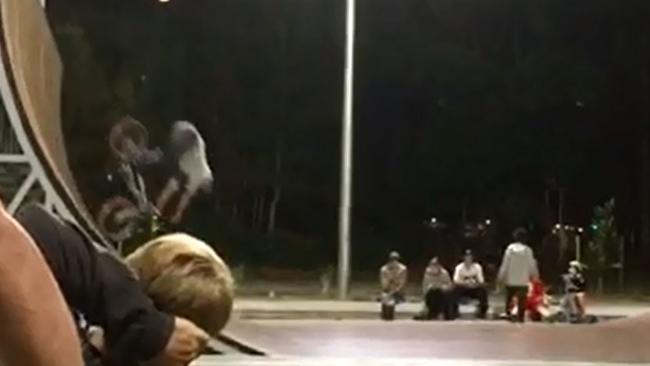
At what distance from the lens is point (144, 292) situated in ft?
5.91

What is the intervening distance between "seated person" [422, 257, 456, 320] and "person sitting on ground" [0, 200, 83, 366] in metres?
17.7

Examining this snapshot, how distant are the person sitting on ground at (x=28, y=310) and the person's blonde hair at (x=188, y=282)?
0.46 meters

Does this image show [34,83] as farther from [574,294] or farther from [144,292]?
[144,292]

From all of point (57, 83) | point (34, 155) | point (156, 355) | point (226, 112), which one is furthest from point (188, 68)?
point (156, 355)

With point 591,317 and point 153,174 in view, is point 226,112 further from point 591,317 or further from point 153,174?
point 153,174

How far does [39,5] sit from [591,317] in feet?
26.4

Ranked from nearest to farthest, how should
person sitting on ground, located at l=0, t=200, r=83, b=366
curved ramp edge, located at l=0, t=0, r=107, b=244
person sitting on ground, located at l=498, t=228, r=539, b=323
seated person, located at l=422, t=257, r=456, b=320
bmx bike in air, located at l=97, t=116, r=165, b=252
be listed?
person sitting on ground, located at l=0, t=200, r=83, b=366 < curved ramp edge, located at l=0, t=0, r=107, b=244 < bmx bike in air, located at l=97, t=116, r=165, b=252 < person sitting on ground, located at l=498, t=228, r=539, b=323 < seated person, located at l=422, t=257, r=456, b=320

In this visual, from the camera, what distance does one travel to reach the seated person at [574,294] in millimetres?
18422

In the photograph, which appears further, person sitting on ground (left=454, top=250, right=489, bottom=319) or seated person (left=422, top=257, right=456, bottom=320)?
person sitting on ground (left=454, top=250, right=489, bottom=319)

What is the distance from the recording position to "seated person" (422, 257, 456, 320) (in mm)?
18969

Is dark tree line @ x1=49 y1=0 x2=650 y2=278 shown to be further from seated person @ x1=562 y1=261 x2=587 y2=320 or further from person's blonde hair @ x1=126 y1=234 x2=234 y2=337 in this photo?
person's blonde hair @ x1=126 y1=234 x2=234 y2=337

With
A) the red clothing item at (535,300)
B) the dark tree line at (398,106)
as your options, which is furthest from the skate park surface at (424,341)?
the dark tree line at (398,106)

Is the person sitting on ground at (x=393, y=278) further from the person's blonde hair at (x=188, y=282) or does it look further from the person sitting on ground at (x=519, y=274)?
the person's blonde hair at (x=188, y=282)

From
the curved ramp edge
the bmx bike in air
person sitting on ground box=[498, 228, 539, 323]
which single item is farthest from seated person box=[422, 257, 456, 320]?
the curved ramp edge
